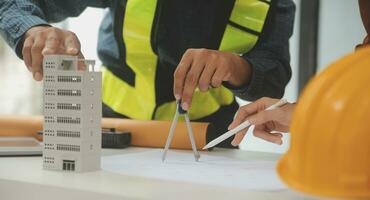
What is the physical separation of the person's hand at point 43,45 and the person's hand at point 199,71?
0.19m

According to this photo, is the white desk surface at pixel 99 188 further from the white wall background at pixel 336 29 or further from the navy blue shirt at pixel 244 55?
the white wall background at pixel 336 29

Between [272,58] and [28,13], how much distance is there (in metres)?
0.59

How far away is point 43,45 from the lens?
915 millimetres

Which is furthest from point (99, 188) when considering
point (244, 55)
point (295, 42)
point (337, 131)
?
point (295, 42)

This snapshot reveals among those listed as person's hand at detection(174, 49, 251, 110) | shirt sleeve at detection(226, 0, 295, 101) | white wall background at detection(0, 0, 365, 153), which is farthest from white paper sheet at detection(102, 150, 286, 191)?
white wall background at detection(0, 0, 365, 153)

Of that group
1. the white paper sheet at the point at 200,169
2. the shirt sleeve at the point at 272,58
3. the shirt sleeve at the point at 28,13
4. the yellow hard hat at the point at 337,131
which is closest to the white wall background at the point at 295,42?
the shirt sleeve at the point at 28,13

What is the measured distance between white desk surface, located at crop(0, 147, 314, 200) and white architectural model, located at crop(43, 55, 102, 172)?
0.03 metres

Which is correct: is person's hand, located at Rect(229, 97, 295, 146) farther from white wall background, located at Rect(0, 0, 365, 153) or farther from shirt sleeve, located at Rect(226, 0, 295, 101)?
white wall background, located at Rect(0, 0, 365, 153)

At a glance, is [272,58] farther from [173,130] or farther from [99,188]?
[99,188]

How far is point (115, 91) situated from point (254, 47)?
0.41m

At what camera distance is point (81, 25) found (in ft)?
8.54

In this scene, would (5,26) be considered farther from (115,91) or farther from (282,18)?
(282,18)

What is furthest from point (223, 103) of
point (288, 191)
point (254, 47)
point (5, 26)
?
point (288, 191)

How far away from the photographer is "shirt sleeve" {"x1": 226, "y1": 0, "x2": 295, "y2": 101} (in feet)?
3.59
